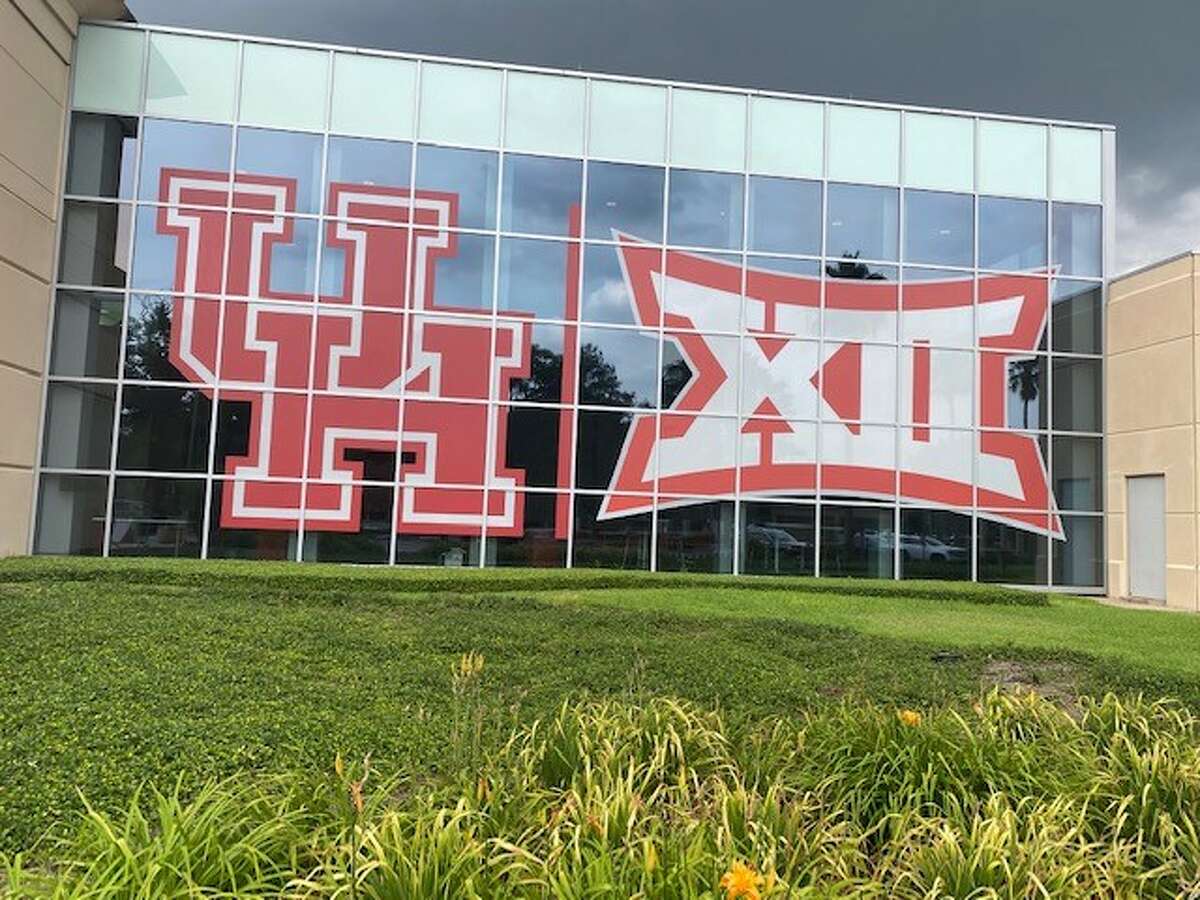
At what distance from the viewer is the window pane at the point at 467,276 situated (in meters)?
16.6

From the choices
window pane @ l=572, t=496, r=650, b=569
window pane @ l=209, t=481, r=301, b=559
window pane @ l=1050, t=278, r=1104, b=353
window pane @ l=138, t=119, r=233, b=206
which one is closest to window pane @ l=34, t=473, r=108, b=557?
window pane @ l=209, t=481, r=301, b=559

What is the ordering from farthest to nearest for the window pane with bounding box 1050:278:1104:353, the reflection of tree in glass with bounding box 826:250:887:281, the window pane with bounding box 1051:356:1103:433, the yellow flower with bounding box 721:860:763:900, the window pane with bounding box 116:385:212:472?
the window pane with bounding box 1050:278:1104:353 → the window pane with bounding box 1051:356:1103:433 → the reflection of tree in glass with bounding box 826:250:887:281 → the window pane with bounding box 116:385:212:472 → the yellow flower with bounding box 721:860:763:900

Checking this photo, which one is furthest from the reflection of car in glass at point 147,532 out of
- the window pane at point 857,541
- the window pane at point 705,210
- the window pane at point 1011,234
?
the window pane at point 1011,234

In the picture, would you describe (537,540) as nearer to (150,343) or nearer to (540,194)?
(540,194)

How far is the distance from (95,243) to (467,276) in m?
6.18

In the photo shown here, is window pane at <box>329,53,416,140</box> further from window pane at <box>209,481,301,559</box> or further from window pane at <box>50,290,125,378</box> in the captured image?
window pane at <box>209,481,301,559</box>

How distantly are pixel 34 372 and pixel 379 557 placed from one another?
6178 mm

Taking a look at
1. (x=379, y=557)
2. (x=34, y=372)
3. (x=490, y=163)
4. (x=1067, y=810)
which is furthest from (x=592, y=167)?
(x=1067, y=810)

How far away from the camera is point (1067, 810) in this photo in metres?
3.57

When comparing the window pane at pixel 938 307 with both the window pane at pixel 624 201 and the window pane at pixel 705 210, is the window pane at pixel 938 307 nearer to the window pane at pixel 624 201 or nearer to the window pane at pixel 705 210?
the window pane at pixel 705 210

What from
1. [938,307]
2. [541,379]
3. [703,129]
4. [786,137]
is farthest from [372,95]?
[938,307]

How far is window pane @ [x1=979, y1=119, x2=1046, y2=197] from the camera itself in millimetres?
18344

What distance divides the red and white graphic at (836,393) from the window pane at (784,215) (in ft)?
2.00

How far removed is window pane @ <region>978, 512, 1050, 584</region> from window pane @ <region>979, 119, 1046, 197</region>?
6449 millimetres
